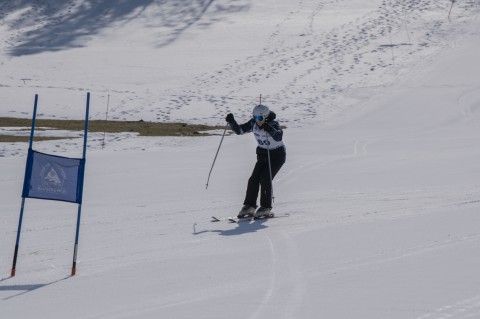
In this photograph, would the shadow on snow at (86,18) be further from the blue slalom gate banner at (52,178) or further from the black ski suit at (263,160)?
the blue slalom gate banner at (52,178)

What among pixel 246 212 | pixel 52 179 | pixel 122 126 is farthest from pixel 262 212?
pixel 122 126

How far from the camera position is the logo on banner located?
23.5ft

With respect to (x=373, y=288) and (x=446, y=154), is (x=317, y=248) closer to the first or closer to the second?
(x=373, y=288)

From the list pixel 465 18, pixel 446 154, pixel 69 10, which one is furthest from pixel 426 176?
pixel 69 10

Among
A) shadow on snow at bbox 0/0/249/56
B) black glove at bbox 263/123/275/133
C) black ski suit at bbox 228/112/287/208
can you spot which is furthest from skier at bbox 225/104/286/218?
shadow on snow at bbox 0/0/249/56

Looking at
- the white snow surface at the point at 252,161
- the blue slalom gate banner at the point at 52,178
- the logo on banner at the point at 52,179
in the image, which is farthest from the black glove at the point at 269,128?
the logo on banner at the point at 52,179

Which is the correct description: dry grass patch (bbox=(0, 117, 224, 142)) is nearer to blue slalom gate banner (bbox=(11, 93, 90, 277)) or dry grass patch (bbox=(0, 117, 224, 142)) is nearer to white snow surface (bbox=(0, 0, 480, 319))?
white snow surface (bbox=(0, 0, 480, 319))

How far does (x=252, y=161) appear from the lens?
59.2 ft

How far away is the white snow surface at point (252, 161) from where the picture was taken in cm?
644

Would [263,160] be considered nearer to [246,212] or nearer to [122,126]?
[246,212]

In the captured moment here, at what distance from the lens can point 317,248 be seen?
8.07 meters

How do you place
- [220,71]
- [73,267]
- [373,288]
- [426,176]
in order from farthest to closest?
[220,71] < [426,176] < [73,267] < [373,288]

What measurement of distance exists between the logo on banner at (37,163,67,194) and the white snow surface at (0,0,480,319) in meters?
0.77

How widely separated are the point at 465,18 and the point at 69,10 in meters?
20.4
